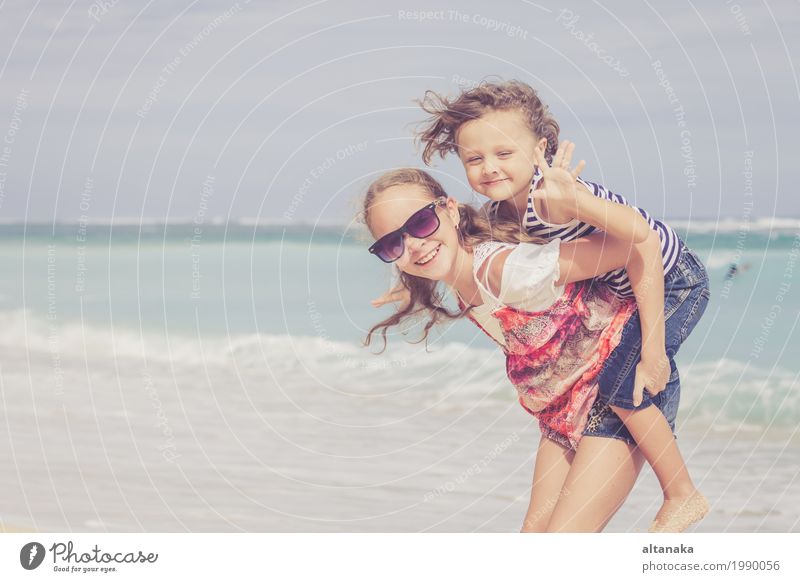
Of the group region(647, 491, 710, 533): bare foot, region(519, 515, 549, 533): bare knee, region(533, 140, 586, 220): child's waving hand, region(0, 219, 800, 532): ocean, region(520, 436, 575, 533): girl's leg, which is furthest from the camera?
region(0, 219, 800, 532): ocean

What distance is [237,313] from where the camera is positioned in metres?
16.3

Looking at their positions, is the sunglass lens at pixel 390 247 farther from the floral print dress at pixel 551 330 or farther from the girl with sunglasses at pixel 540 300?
the floral print dress at pixel 551 330

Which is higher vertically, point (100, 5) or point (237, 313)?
point (100, 5)

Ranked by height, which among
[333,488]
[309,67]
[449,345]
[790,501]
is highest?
[309,67]

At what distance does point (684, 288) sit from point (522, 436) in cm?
590

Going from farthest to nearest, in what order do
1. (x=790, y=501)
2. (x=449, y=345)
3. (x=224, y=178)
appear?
(x=224, y=178) → (x=449, y=345) → (x=790, y=501)

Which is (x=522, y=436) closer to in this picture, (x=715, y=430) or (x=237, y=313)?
(x=715, y=430)

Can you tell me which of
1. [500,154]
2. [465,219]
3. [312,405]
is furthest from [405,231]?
[312,405]

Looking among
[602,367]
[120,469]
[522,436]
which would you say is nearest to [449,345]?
[522,436]

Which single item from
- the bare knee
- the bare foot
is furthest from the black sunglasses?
the bare foot

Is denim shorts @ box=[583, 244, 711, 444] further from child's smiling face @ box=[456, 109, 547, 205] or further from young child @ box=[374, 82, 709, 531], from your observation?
child's smiling face @ box=[456, 109, 547, 205]

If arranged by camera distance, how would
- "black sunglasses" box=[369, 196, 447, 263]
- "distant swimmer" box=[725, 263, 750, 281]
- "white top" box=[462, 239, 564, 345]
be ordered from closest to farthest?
"white top" box=[462, 239, 564, 345]
"black sunglasses" box=[369, 196, 447, 263]
"distant swimmer" box=[725, 263, 750, 281]

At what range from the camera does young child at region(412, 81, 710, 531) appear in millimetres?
4934

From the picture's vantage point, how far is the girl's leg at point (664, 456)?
16.8ft
